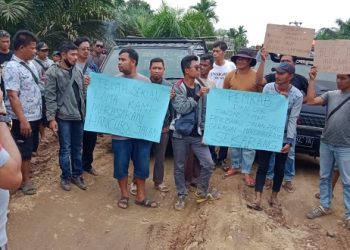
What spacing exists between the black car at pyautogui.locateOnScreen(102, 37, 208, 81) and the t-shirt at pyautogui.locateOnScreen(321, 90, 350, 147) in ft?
8.09

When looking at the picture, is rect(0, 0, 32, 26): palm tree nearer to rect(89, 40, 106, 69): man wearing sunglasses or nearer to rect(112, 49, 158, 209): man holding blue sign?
rect(89, 40, 106, 69): man wearing sunglasses

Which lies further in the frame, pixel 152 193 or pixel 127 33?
pixel 127 33

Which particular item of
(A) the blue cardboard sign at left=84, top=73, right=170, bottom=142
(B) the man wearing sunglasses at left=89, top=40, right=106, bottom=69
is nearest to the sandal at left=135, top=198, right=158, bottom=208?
(A) the blue cardboard sign at left=84, top=73, right=170, bottom=142

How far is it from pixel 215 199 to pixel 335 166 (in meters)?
1.63

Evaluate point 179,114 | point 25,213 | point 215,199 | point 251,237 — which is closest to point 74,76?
point 179,114

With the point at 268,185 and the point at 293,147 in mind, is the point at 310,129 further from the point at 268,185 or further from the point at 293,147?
the point at 268,185

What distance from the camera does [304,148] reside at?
247 inches

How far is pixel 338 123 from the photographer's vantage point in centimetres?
467

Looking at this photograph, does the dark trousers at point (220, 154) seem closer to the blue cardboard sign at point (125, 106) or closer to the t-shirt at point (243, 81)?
the t-shirt at point (243, 81)

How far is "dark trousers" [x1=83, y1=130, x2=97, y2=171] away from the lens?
5.74m

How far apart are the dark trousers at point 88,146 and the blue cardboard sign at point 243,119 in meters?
1.78

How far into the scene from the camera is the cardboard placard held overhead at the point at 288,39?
15.9ft

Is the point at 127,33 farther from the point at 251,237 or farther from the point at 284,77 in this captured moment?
the point at 251,237

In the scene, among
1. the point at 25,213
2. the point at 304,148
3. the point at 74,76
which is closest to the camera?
the point at 25,213
